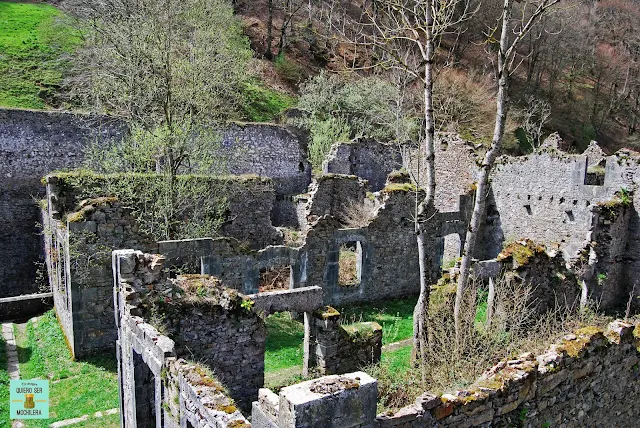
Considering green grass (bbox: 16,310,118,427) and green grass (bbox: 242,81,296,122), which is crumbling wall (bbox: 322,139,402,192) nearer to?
green grass (bbox: 242,81,296,122)

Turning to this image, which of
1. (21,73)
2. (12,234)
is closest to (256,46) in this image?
(21,73)

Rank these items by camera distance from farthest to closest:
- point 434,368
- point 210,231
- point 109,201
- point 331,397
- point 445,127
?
point 445,127
point 210,231
point 109,201
point 434,368
point 331,397

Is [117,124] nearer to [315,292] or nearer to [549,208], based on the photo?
[315,292]

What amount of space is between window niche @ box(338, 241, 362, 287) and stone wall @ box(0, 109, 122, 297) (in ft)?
33.5

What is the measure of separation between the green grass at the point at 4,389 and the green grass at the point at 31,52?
18839 millimetres

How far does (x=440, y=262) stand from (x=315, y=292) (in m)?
8.24

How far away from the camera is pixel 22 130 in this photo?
18562 millimetres

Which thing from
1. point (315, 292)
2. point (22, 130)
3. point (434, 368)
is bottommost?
point (434, 368)

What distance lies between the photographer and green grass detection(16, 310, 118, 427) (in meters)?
9.18

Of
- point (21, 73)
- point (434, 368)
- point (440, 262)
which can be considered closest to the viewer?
point (434, 368)

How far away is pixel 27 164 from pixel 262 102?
1916 centimetres

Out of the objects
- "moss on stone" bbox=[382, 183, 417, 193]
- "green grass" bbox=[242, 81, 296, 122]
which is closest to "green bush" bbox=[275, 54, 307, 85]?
"green grass" bbox=[242, 81, 296, 122]

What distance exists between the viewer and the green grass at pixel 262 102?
33.7 m

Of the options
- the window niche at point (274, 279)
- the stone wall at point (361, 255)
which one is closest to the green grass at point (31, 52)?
the window niche at point (274, 279)
